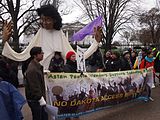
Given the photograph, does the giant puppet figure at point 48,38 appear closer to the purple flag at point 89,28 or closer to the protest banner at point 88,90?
the protest banner at point 88,90

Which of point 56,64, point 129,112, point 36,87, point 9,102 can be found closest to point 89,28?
point 129,112

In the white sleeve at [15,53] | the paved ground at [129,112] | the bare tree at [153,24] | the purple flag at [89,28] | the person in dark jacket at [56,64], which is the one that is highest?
the bare tree at [153,24]

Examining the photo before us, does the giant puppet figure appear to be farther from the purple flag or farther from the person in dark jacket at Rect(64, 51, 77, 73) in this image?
the purple flag

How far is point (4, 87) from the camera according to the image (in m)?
5.06

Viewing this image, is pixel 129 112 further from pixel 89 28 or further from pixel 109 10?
pixel 109 10

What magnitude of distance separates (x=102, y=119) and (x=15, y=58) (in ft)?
8.10

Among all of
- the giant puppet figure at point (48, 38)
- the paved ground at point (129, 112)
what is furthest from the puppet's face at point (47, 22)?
the paved ground at point (129, 112)

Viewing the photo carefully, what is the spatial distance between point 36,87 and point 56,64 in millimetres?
1783

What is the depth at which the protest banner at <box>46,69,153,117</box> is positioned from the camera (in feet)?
22.5

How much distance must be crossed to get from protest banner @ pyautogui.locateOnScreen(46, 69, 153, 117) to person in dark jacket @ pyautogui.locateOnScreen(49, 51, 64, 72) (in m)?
0.41

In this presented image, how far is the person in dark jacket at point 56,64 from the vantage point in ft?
24.2

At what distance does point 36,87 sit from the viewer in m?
5.66

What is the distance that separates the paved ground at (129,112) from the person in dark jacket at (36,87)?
2472 mm

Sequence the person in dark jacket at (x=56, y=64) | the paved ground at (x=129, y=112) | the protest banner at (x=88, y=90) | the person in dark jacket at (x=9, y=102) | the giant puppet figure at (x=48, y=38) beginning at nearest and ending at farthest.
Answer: the person in dark jacket at (x=9, y=102) < the protest banner at (x=88, y=90) < the giant puppet figure at (x=48, y=38) < the person in dark jacket at (x=56, y=64) < the paved ground at (x=129, y=112)
